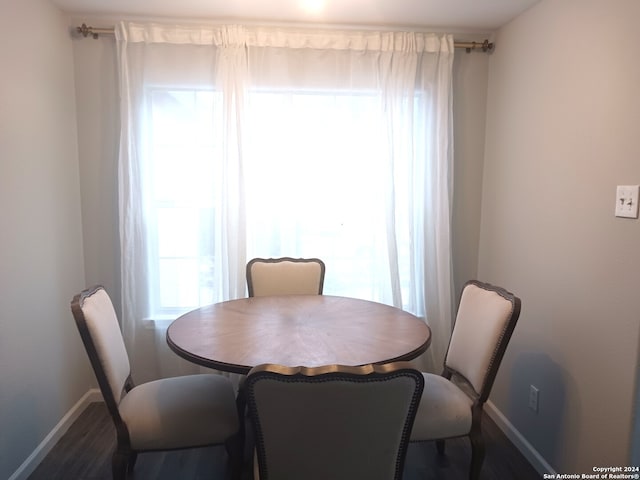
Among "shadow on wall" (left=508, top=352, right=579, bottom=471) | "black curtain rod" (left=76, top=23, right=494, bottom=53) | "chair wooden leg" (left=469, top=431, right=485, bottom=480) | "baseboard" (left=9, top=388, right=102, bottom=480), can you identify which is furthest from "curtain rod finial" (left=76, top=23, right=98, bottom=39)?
"shadow on wall" (left=508, top=352, right=579, bottom=471)

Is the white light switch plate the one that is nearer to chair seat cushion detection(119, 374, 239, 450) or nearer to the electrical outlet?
the electrical outlet

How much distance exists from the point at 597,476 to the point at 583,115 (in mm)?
1550

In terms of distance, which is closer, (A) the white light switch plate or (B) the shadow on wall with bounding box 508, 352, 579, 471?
(A) the white light switch plate

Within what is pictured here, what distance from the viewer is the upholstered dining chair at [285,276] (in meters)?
2.38

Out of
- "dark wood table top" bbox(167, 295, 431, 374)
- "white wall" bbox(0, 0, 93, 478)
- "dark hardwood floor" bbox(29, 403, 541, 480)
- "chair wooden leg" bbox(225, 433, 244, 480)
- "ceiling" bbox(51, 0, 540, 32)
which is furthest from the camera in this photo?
"ceiling" bbox(51, 0, 540, 32)

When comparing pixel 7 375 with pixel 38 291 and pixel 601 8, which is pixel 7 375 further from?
pixel 601 8

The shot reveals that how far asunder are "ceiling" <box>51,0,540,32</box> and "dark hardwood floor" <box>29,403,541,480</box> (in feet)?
8.03

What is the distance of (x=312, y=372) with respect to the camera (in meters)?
0.95

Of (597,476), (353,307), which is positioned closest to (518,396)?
(597,476)

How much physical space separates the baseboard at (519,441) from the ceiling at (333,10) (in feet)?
7.75

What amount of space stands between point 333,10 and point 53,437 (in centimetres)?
286

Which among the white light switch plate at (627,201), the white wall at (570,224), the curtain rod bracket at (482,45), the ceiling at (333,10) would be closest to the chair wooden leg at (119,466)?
the white wall at (570,224)

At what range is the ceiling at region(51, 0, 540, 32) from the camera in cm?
216

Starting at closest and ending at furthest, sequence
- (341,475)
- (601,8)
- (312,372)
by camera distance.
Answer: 1. (312,372)
2. (341,475)
3. (601,8)
